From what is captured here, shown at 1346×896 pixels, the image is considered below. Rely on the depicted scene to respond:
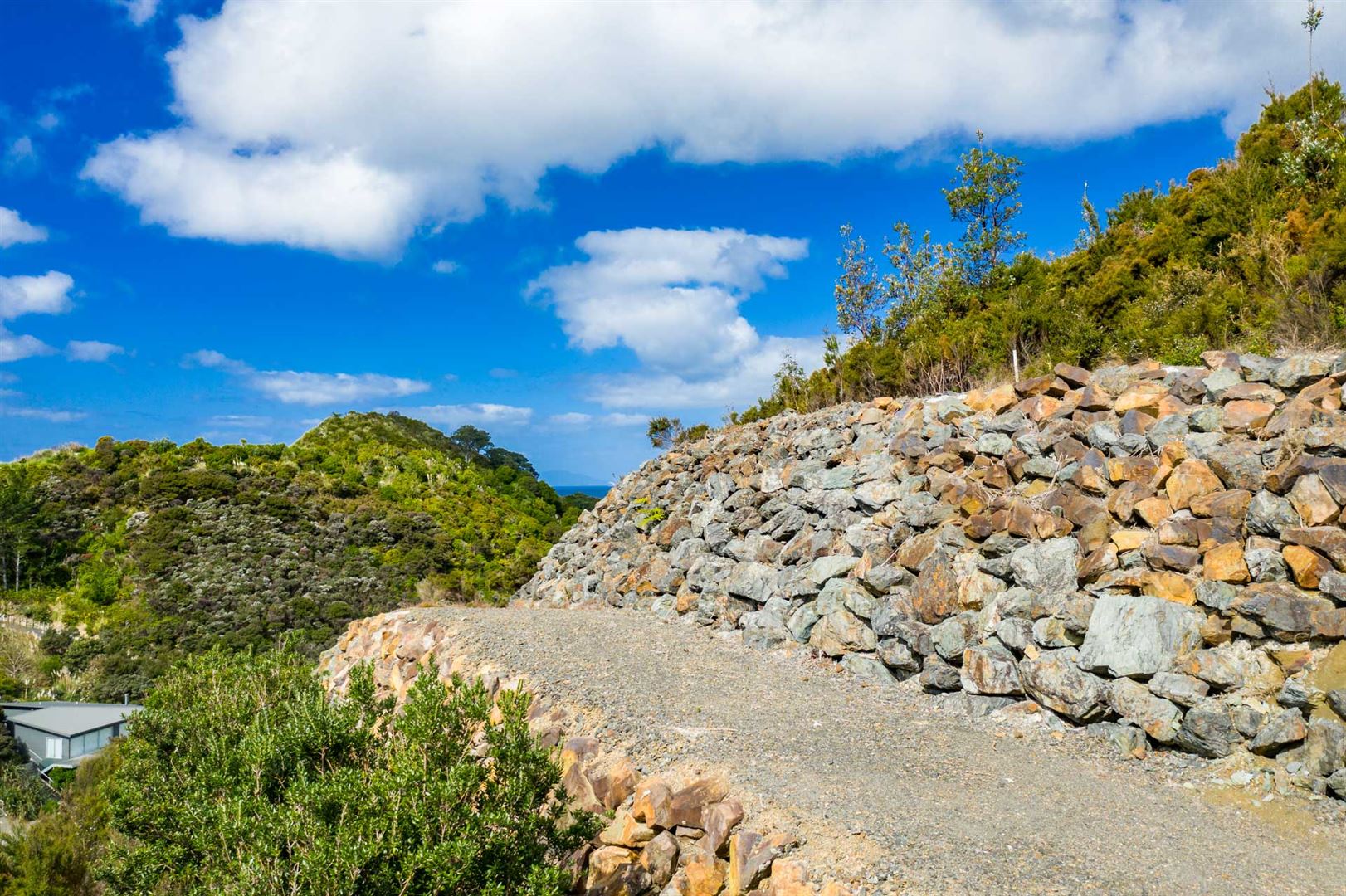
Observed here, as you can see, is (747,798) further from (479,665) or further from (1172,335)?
(1172,335)

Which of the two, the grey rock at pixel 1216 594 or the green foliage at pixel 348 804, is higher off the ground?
the grey rock at pixel 1216 594

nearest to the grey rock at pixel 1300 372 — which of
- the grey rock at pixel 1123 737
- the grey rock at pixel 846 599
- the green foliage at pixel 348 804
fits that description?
the grey rock at pixel 1123 737

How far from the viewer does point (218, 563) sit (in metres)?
30.6

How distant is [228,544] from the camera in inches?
1271

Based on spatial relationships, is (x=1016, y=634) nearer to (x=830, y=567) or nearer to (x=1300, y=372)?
(x=830, y=567)

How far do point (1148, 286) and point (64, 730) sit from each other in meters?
33.0

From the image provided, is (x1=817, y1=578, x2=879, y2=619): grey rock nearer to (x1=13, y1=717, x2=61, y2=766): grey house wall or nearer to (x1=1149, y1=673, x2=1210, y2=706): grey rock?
(x1=1149, y1=673, x2=1210, y2=706): grey rock

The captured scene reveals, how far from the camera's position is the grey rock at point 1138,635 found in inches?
277

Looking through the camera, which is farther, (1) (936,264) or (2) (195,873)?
(1) (936,264)

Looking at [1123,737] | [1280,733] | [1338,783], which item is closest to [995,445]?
[1123,737]

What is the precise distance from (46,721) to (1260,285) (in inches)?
1342

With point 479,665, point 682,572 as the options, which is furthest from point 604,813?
point 682,572

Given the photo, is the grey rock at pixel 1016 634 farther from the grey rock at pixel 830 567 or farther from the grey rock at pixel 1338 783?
the grey rock at pixel 830 567

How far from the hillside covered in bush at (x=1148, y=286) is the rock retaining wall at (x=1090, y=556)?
10.6 feet
